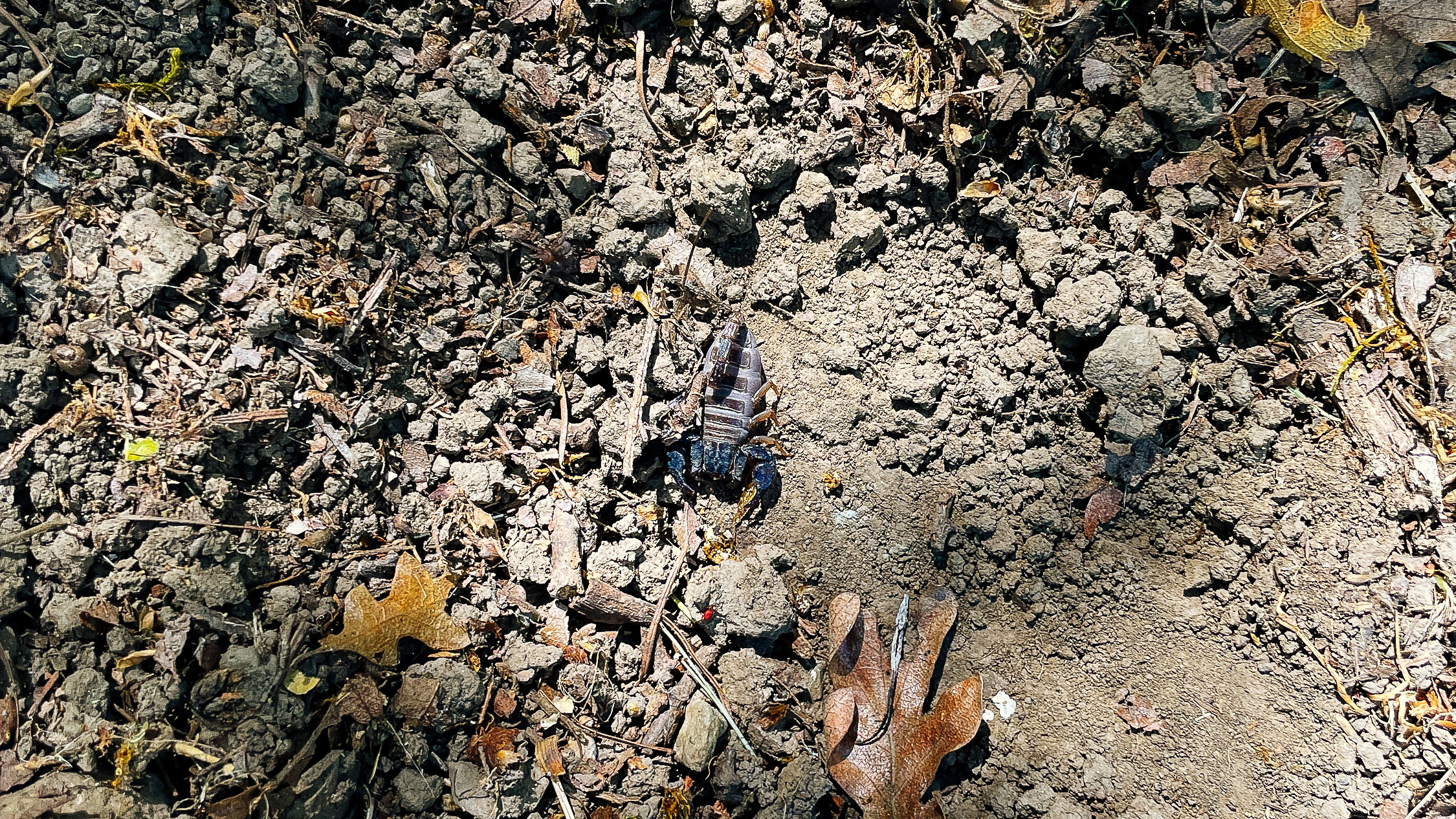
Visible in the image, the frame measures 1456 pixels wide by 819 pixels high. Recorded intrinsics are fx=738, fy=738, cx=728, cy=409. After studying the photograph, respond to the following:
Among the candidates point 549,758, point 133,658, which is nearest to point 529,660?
point 549,758

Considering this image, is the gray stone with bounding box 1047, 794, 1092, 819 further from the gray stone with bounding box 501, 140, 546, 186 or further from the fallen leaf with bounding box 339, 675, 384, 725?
the gray stone with bounding box 501, 140, 546, 186

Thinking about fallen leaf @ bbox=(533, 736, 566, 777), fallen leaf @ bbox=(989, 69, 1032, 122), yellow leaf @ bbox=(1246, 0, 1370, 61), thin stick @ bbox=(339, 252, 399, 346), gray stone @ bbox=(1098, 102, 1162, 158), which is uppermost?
yellow leaf @ bbox=(1246, 0, 1370, 61)

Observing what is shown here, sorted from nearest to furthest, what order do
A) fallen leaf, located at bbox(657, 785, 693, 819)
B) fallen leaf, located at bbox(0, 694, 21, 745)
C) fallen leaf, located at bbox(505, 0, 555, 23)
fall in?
fallen leaf, located at bbox(0, 694, 21, 745), fallen leaf, located at bbox(657, 785, 693, 819), fallen leaf, located at bbox(505, 0, 555, 23)

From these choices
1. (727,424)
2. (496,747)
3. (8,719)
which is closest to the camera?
(8,719)

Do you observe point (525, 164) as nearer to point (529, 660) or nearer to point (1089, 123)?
point (529, 660)

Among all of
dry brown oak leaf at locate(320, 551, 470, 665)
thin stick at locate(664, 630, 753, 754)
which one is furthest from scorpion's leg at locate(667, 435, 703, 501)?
dry brown oak leaf at locate(320, 551, 470, 665)

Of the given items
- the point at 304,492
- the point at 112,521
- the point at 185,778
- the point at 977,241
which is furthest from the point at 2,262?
the point at 977,241

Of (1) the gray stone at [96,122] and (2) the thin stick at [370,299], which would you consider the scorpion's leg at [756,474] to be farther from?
(1) the gray stone at [96,122]
